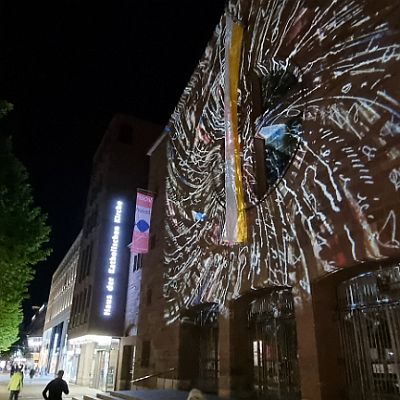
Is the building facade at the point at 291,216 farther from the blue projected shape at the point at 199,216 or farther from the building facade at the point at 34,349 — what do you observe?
the building facade at the point at 34,349

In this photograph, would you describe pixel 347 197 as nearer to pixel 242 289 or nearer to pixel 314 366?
pixel 314 366

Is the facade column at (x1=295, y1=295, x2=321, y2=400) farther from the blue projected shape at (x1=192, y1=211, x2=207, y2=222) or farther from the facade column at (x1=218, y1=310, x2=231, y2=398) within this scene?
the blue projected shape at (x1=192, y1=211, x2=207, y2=222)

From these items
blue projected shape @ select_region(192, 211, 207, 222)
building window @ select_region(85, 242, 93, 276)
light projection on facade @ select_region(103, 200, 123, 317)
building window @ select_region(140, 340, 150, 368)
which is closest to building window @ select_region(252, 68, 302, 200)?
blue projected shape @ select_region(192, 211, 207, 222)

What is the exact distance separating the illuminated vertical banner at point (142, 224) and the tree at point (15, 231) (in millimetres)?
5618

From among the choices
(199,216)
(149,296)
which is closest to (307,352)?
(199,216)

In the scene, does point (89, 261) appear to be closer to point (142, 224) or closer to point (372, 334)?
point (142, 224)

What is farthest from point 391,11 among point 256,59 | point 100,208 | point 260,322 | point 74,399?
point 100,208

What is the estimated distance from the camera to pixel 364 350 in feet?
26.4

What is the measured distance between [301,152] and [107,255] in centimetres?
1972

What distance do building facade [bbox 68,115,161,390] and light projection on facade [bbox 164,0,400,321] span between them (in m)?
10.3

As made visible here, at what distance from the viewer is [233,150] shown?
1263cm

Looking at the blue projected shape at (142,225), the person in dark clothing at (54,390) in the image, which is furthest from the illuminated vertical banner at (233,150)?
the blue projected shape at (142,225)

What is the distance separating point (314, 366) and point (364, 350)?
3.56 feet

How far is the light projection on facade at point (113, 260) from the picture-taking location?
82.9ft
